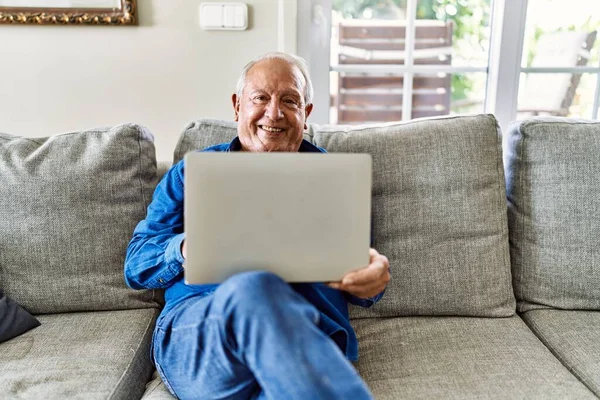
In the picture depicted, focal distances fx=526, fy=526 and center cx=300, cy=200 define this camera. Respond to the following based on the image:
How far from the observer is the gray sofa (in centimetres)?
130

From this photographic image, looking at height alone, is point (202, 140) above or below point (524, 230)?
above

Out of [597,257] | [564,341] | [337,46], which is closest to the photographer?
[564,341]

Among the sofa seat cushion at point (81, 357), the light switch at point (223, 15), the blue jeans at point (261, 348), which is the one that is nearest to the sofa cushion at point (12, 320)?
the sofa seat cushion at point (81, 357)

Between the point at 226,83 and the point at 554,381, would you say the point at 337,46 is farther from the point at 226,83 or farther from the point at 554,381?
the point at 554,381

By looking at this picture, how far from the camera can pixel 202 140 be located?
143 centimetres

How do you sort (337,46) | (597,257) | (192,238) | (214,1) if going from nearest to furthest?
(192,238), (597,257), (214,1), (337,46)

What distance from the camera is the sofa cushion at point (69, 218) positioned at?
51.6 inches

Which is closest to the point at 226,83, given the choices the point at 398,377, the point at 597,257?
the point at 398,377

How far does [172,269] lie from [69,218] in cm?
38

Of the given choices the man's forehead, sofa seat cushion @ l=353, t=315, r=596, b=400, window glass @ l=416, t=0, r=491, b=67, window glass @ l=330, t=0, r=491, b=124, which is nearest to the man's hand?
sofa seat cushion @ l=353, t=315, r=596, b=400

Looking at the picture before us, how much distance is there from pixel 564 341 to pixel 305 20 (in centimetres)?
123

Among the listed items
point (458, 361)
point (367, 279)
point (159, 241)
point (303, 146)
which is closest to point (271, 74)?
point (303, 146)

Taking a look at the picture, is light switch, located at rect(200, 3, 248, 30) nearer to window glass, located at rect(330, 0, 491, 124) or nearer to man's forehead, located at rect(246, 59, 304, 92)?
window glass, located at rect(330, 0, 491, 124)

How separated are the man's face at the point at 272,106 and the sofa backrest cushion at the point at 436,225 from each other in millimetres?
208
